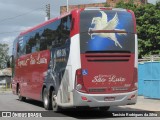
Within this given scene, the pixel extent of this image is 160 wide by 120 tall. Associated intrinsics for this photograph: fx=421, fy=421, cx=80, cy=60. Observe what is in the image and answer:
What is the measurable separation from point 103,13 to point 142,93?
34.4 ft

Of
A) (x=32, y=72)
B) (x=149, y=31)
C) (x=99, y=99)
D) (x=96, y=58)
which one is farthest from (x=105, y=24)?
(x=149, y=31)

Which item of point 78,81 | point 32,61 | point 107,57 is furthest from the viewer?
point 32,61

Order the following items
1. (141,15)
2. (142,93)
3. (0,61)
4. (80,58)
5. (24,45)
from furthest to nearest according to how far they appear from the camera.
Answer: (0,61) → (141,15) → (142,93) → (24,45) → (80,58)

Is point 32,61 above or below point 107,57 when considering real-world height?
below

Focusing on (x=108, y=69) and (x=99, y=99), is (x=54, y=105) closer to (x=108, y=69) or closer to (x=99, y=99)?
(x=99, y=99)

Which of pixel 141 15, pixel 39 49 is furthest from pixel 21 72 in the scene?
pixel 141 15

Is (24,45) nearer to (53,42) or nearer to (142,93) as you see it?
(53,42)

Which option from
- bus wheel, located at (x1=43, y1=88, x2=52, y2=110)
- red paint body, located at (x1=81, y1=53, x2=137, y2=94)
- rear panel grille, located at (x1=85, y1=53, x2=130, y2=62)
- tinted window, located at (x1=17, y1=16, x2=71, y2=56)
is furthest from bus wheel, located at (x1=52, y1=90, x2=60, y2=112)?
rear panel grille, located at (x1=85, y1=53, x2=130, y2=62)

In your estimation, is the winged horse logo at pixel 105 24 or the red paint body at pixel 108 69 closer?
the red paint body at pixel 108 69

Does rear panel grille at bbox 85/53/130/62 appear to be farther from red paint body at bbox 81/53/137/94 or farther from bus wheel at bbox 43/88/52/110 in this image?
bus wheel at bbox 43/88/52/110

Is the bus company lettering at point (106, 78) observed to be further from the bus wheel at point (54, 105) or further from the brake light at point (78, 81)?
the bus wheel at point (54, 105)

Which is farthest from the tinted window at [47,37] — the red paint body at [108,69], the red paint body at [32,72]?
the red paint body at [108,69]

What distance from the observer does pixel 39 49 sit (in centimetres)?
1959

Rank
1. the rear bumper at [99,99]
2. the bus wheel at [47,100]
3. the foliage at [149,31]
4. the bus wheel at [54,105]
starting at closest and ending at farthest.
Result: the rear bumper at [99,99] < the bus wheel at [54,105] < the bus wheel at [47,100] < the foliage at [149,31]
